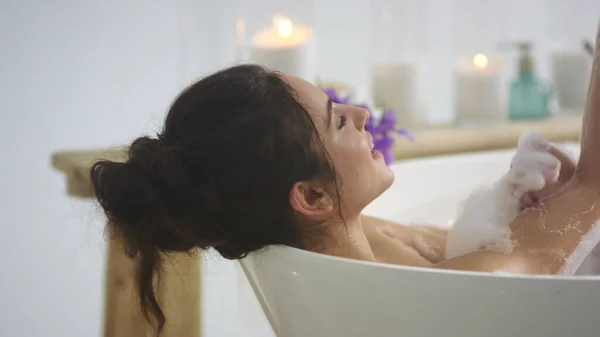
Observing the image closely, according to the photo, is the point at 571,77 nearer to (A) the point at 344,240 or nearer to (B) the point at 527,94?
(B) the point at 527,94

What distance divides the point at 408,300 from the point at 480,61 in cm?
140

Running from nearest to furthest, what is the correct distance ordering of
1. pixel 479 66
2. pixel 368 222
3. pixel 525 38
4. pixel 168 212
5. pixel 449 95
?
pixel 168 212, pixel 368 222, pixel 479 66, pixel 449 95, pixel 525 38

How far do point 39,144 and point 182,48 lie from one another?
14.9 inches

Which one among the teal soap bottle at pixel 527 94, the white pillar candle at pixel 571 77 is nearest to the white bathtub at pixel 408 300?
the teal soap bottle at pixel 527 94

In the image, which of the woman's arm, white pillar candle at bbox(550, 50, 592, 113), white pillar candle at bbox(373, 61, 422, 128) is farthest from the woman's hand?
white pillar candle at bbox(550, 50, 592, 113)

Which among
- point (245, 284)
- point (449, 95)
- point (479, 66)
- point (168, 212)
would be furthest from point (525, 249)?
point (449, 95)

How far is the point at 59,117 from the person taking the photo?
4.75 ft

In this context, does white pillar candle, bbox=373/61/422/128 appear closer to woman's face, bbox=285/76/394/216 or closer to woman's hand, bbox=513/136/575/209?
woman's hand, bbox=513/136/575/209

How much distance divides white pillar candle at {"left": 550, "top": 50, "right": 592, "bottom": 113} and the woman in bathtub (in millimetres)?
1384

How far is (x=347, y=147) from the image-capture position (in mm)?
Result: 882

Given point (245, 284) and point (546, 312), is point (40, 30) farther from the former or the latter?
point (546, 312)

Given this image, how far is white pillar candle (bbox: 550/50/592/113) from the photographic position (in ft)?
7.20

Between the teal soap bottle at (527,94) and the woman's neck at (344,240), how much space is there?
1.25 meters

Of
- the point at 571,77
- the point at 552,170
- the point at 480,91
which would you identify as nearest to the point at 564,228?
the point at 552,170
